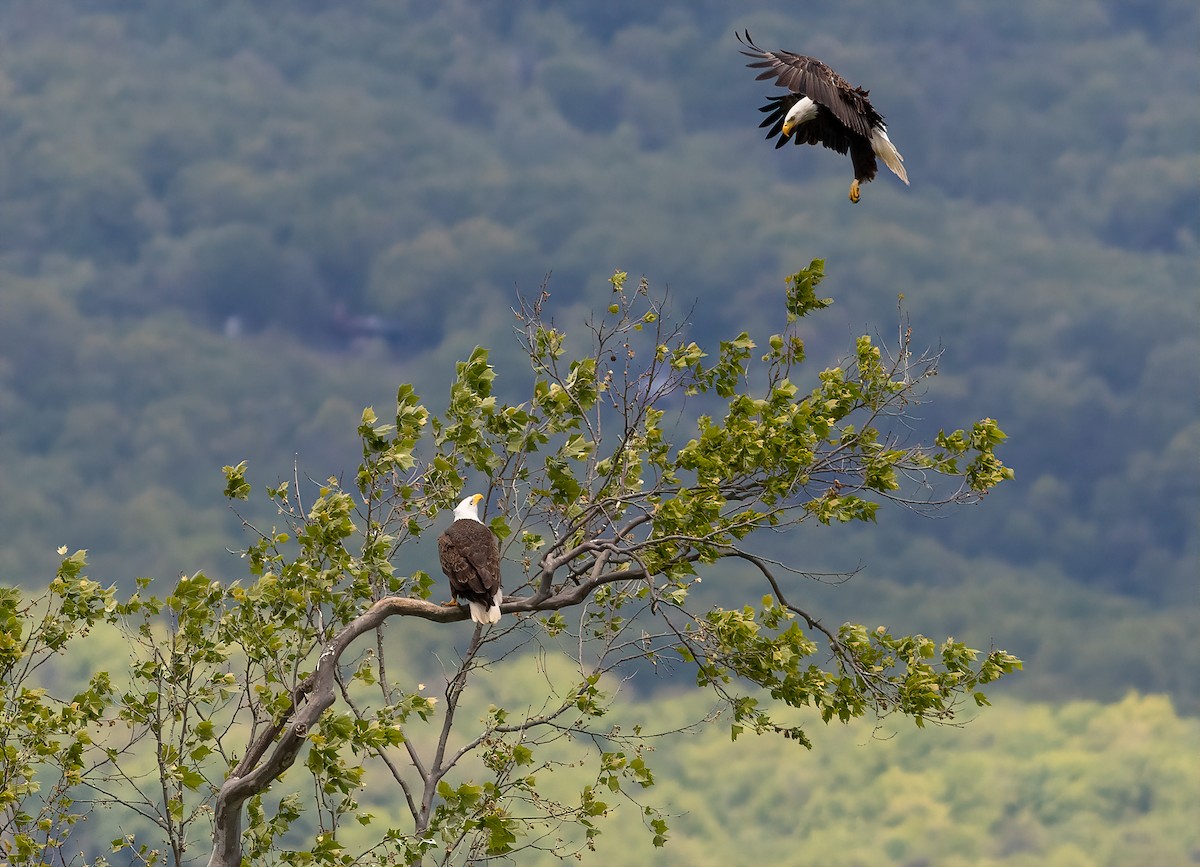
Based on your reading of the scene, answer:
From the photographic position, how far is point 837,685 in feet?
A: 37.7

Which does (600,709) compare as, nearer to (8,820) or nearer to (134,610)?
(134,610)

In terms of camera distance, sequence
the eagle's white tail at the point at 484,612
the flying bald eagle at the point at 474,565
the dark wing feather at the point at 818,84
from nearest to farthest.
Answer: the eagle's white tail at the point at 484,612 < the flying bald eagle at the point at 474,565 < the dark wing feather at the point at 818,84

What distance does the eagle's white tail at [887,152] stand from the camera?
1562cm

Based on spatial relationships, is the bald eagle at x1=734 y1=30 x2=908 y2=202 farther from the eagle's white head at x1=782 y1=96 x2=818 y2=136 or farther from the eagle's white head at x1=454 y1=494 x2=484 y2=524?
the eagle's white head at x1=454 y1=494 x2=484 y2=524

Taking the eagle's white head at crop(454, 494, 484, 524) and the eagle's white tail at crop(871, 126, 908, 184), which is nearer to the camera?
the eagle's white head at crop(454, 494, 484, 524)

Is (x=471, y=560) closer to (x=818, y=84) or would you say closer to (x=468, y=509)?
(x=468, y=509)

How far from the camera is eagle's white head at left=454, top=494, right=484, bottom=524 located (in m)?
12.7

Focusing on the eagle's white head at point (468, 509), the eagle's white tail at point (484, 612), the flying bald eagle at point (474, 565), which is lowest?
the eagle's white tail at point (484, 612)

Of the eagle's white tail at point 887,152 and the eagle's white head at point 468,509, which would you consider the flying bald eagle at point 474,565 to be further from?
the eagle's white tail at point 887,152

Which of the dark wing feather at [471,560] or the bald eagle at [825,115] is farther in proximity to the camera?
the bald eagle at [825,115]

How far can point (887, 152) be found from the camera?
15.7 meters

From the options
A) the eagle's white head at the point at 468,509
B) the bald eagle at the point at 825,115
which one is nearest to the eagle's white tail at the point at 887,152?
the bald eagle at the point at 825,115

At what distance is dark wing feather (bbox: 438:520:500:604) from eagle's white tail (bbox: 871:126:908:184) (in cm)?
703

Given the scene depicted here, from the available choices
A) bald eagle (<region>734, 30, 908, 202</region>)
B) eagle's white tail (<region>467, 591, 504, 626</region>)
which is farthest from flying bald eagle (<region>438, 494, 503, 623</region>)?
bald eagle (<region>734, 30, 908, 202</region>)
